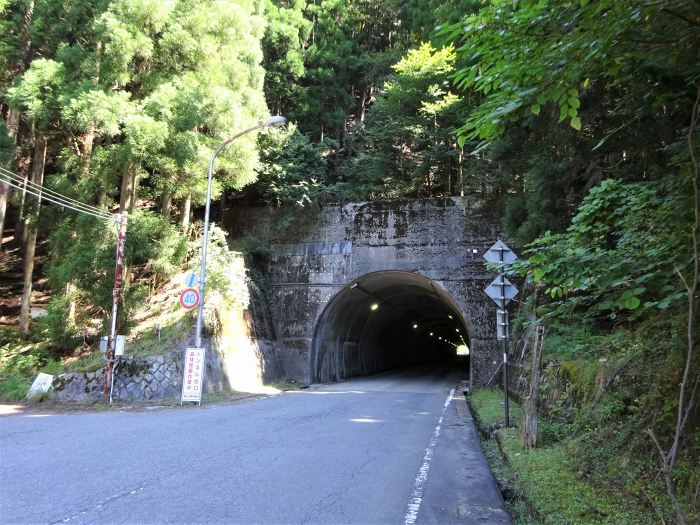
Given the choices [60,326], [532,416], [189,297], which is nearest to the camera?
[532,416]

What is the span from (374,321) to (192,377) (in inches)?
679

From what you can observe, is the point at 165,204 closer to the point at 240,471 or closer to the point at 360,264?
the point at 360,264

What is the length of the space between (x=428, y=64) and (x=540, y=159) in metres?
10.9

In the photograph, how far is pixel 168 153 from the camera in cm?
1409

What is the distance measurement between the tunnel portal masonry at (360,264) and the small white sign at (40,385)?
27.6 feet

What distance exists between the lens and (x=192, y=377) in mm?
12000

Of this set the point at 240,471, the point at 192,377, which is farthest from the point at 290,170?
the point at 240,471

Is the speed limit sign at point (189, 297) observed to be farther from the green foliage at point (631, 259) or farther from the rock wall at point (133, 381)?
the green foliage at point (631, 259)

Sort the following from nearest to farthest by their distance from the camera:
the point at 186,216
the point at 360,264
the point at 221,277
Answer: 1. the point at 221,277
2. the point at 186,216
3. the point at 360,264

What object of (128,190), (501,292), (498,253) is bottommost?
(501,292)

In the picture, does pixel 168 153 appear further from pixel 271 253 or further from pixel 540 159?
pixel 540 159

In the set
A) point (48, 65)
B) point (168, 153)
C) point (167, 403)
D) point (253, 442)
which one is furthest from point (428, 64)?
point (253, 442)

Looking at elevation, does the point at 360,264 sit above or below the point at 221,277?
above

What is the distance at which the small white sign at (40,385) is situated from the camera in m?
11.9
